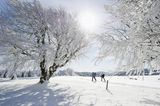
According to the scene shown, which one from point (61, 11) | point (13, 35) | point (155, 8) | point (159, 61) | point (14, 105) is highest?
point (61, 11)

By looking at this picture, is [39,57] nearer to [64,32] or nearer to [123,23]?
[64,32]

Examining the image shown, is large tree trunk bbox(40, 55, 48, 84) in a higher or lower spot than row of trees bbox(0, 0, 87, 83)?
lower

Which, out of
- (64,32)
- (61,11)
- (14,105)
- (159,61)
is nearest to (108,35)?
(159,61)

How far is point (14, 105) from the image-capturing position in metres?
13.3

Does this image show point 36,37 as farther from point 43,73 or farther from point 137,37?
point 137,37

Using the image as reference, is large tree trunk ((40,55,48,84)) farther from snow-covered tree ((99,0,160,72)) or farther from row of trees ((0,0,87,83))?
snow-covered tree ((99,0,160,72))

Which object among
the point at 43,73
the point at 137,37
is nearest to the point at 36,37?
the point at 43,73

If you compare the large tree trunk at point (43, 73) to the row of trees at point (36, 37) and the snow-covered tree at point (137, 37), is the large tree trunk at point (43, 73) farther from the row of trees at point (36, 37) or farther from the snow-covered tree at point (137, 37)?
the snow-covered tree at point (137, 37)

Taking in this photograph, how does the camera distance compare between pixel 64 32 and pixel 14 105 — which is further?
pixel 64 32

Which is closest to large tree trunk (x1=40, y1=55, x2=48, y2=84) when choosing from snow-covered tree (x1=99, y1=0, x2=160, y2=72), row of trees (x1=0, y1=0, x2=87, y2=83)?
row of trees (x1=0, y1=0, x2=87, y2=83)

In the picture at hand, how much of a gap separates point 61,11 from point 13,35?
6.07 metres

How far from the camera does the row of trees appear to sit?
2192 cm

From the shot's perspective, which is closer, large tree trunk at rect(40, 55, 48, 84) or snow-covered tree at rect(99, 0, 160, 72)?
snow-covered tree at rect(99, 0, 160, 72)

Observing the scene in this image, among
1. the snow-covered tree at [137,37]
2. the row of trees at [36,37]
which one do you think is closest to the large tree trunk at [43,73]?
the row of trees at [36,37]
